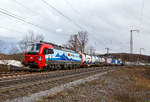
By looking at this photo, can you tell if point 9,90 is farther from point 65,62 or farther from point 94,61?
point 94,61

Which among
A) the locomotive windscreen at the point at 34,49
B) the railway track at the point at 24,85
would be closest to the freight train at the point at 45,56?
the locomotive windscreen at the point at 34,49

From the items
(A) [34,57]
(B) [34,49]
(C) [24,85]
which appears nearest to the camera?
(C) [24,85]

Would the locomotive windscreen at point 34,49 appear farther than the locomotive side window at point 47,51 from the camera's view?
No

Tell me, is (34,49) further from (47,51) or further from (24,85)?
(24,85)

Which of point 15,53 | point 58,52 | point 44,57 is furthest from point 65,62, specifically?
point 15,53

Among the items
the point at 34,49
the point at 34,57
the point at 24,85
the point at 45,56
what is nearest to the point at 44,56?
the point at 45,56

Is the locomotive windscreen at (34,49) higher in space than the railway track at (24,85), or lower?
higher

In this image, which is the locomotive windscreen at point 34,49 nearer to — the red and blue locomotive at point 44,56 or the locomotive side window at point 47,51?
the red and blue locomotive at point 44,56

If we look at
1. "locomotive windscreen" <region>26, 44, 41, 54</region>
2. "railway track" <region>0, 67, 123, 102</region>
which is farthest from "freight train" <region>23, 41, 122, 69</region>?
"railway track" <region>0, 67, 123, 102</region>

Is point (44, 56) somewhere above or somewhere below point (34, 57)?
above

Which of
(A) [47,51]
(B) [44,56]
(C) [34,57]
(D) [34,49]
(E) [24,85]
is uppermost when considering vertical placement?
(D) [34,49]

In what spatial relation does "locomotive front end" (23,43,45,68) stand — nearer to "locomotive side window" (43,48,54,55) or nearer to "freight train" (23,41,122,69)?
"freight train" (23,41,122,69)

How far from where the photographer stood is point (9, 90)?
25.0 ft

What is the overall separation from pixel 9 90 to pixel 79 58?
25.1 meters
